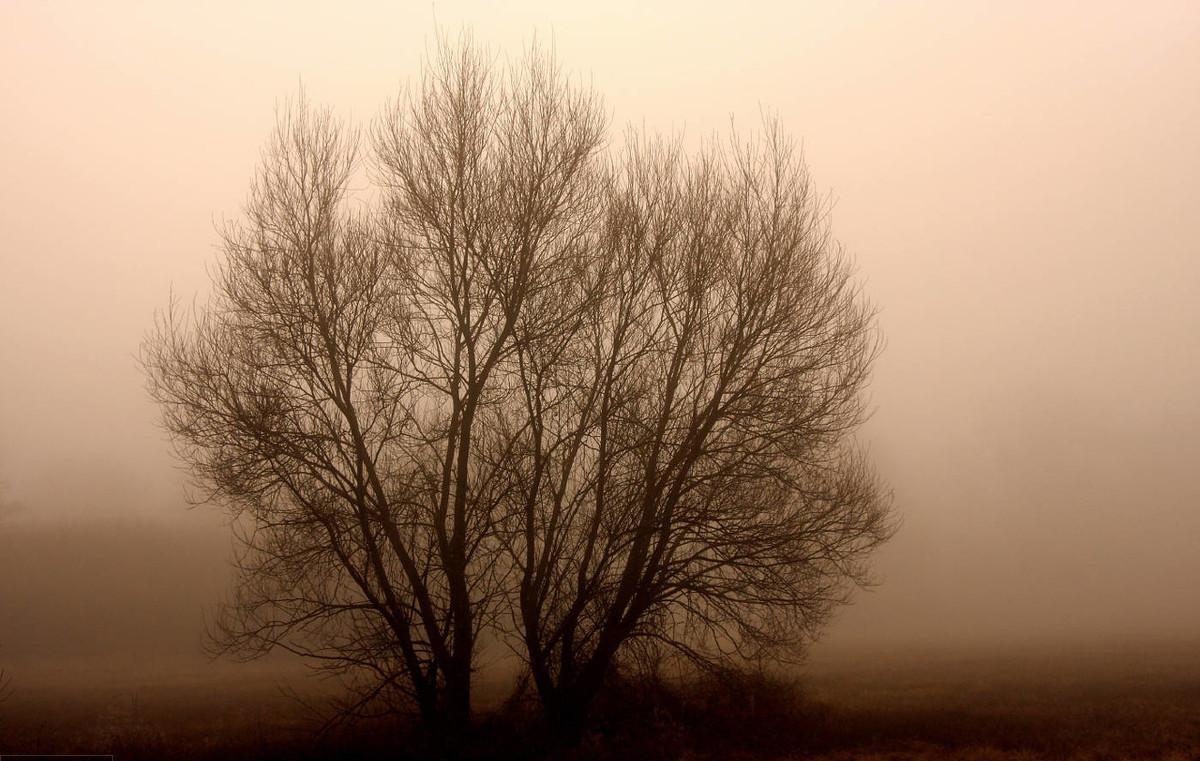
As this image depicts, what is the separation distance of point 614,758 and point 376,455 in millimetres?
6383

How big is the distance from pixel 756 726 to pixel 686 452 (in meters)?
5.14

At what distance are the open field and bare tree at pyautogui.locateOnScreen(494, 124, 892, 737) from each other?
112cm

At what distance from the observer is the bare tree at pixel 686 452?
14977 mm

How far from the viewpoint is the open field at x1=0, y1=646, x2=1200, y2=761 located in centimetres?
1411

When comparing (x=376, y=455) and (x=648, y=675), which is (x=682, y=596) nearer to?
(x=648, y=675)

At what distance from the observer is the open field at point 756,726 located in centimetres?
1411

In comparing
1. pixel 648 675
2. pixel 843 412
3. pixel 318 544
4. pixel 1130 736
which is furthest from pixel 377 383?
pixel 1130 736

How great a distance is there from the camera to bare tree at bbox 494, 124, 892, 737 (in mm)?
14977

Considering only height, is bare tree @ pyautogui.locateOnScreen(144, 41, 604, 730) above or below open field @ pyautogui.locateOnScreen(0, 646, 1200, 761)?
above

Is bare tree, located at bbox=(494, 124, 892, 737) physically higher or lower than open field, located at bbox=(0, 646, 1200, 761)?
higher

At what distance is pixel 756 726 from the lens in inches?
615

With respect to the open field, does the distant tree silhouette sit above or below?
above

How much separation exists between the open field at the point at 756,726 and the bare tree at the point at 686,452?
1121 millimetres

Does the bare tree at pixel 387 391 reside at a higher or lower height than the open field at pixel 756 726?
higher
